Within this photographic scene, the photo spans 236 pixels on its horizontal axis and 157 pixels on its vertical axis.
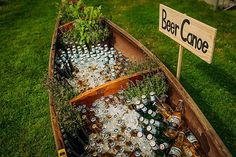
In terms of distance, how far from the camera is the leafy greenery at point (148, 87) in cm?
411

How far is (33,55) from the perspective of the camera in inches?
289

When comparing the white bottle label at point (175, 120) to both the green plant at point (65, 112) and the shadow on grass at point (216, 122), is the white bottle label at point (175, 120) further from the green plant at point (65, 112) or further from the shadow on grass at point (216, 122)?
the green plant at point (65, 112)

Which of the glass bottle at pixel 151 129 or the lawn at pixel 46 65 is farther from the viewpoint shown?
the lawn at pixel 46 65

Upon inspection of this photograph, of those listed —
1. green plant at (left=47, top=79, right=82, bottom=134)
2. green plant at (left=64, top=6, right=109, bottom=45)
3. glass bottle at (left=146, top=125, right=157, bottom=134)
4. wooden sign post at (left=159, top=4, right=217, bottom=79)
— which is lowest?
glass bottle at (left=146, top=125, right=157, bottom=134)

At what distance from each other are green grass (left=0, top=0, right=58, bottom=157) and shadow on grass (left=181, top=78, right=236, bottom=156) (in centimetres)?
263

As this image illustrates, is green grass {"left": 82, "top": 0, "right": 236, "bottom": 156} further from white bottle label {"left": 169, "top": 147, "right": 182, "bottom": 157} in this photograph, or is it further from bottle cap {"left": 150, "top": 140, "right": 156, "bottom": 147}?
bottle cap {"left": 150, "top": 140, "right": 156, "bottom": 147}

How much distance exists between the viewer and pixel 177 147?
349 centimetres

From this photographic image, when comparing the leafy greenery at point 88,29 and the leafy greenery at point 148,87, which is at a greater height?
the leafy greenery at point 88,29

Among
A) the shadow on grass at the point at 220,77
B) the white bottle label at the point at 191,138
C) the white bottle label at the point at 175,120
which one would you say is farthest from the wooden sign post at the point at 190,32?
the shadow on grass at the point at 220,77

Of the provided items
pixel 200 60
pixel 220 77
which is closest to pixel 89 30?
pixel 200 60

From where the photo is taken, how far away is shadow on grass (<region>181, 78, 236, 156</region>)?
4.29 meters

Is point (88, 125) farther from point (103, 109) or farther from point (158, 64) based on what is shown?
point (158, 64)

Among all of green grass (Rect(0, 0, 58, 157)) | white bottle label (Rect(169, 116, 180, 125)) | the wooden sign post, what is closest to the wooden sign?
the wooden sign post

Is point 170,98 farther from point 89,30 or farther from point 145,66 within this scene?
point 89,30
